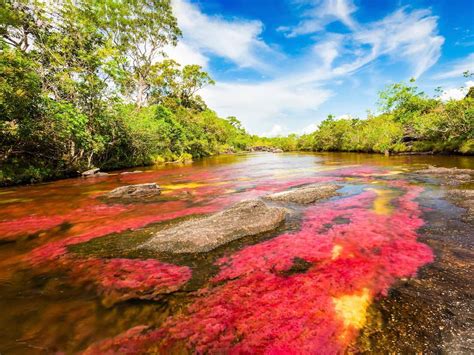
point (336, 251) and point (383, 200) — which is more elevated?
point (383, 200)

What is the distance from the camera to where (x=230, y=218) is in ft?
24.3

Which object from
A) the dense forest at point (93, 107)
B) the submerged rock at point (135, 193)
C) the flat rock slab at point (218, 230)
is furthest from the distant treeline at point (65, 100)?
the flat rock slab at point (218, 230)

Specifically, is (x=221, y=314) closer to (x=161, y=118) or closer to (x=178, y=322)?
(x=178, y=322)

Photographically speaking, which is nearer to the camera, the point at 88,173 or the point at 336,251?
the point at 336,251

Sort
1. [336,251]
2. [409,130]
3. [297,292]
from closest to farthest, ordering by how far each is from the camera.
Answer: [297,292] → [336,251] → [409,130]

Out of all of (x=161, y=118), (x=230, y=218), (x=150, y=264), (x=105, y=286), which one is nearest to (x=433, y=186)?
(x=230, y=218)

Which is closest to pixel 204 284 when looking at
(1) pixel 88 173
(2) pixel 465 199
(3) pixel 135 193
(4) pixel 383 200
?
(4) pixel 383 200

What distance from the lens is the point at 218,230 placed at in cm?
663

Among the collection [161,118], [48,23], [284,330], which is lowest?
[284,330]

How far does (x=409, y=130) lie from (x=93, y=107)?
44320 millimetres

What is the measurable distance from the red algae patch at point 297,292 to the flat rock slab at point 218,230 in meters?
0.77

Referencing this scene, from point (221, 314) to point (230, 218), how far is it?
383 centimetres

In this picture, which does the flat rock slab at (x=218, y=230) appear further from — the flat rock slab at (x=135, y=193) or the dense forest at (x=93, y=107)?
the dense forest at (x=93, y=107)

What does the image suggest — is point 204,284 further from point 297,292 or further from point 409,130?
point 409,130
